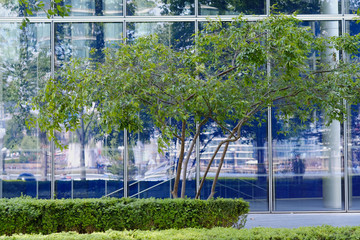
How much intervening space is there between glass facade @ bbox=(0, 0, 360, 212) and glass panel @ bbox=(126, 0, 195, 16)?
3cm

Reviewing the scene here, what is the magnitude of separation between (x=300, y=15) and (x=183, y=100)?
554 cm

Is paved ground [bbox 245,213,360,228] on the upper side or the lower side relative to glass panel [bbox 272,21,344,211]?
lower

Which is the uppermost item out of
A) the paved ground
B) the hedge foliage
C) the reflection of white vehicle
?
the reflection of white vehicle

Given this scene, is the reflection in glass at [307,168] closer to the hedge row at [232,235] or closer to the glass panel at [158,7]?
the glass panel at [158,7]

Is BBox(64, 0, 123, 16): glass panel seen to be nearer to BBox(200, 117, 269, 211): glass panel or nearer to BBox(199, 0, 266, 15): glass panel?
BBox(199, 0, 266, 15): glass panel

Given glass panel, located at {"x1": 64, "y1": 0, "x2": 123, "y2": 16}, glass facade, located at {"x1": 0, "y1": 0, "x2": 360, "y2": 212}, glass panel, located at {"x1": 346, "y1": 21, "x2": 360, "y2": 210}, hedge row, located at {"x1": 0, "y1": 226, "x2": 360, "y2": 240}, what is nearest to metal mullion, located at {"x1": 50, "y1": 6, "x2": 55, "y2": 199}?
glass facade, located at {"x1": 0, "y1": 0, "x2": 360, "y2": 212}

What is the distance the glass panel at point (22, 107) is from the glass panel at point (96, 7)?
2.73 ft

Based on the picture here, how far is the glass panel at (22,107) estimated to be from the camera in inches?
437

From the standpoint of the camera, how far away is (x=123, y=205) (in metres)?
7.51

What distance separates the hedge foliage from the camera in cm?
745

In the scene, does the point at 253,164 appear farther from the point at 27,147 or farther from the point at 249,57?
the point at 27,147

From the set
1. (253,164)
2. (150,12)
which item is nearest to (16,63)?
(150,12)

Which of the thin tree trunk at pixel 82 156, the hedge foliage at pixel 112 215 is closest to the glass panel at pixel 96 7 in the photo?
the thin tree trunk at pixel 82 156

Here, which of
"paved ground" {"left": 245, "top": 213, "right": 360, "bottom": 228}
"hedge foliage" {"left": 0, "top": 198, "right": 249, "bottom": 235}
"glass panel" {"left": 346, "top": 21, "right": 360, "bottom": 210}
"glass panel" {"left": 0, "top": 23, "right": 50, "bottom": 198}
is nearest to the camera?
"hedge foliage" {"left": 0, "top": 198, "right": 249, "bottom": 235}
